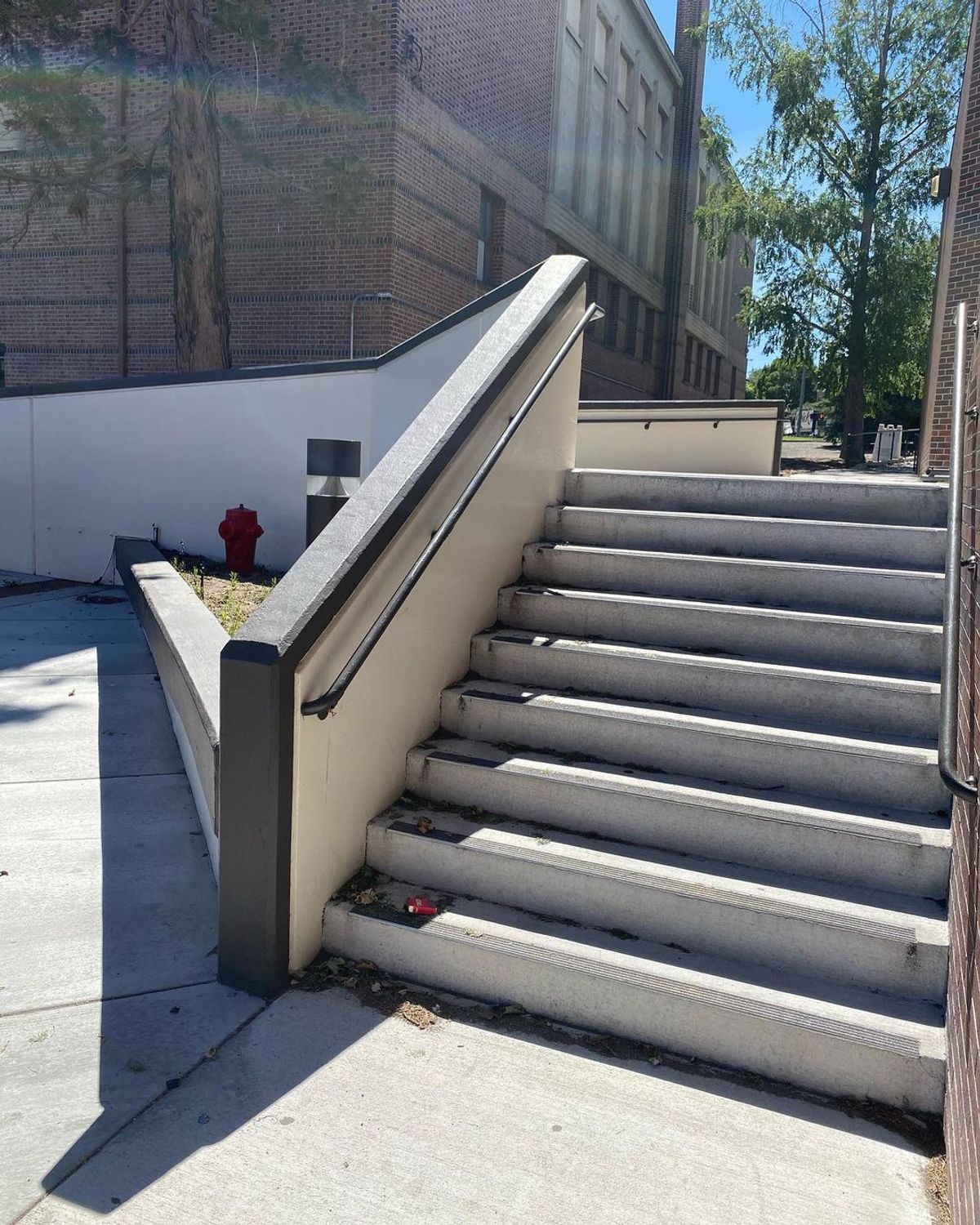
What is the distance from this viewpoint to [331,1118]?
2.57 metres

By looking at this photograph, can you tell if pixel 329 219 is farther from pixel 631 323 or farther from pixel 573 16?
pixel 631 323

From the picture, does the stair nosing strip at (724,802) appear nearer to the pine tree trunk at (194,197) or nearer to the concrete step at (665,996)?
the concrete step at (665,996)

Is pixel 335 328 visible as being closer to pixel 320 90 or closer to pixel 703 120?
pixel 320 90

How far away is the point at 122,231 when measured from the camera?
17750 mm

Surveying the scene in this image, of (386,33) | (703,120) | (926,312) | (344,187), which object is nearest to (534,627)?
(344,187)

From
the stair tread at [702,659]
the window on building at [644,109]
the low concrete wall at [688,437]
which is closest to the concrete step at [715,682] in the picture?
the stair tread at [702,659]

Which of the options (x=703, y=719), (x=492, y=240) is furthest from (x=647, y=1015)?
(x=492, y=240)

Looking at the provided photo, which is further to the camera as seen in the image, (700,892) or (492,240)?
(492,240)

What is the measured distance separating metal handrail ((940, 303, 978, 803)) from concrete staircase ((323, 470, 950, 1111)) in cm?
68

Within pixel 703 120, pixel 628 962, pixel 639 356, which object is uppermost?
pixel 703 120

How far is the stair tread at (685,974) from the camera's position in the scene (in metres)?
2.74

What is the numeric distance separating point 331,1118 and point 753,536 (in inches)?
130

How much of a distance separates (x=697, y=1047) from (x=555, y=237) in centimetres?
2127

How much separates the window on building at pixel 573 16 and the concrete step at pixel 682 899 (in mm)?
22924
